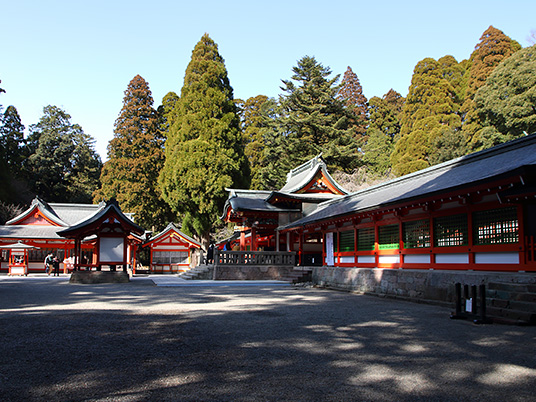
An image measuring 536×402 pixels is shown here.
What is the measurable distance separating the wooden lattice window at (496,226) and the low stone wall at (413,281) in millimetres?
914

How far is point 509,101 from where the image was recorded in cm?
2948

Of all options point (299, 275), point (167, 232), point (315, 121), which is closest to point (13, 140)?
point (167, 232)

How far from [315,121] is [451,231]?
1046 inches

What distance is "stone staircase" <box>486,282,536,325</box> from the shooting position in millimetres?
8023

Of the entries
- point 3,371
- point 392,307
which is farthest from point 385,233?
point 3,371

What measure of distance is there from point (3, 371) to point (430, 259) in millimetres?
11349

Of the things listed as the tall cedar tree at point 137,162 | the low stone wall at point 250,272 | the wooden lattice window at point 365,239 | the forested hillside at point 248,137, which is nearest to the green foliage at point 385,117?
the forested hillside at point 248,137

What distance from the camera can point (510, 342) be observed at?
639 centimetres

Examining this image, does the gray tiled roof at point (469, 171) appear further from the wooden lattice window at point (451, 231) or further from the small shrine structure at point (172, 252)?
the small shrine structure at point (172, 252)

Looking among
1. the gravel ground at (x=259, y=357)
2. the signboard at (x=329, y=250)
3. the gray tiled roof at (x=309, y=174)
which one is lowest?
the gravel ground at (x=259, y=357)

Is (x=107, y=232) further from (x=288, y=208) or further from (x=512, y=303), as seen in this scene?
(x=512, y=303)

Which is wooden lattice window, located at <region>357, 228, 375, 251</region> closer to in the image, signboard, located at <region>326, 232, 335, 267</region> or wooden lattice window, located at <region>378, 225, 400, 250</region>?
wooden lattice window, located at <region>378, 225, 400, 250</region>

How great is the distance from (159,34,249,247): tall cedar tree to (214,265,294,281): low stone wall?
38.6ft

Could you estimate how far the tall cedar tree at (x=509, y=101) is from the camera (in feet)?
94.1
